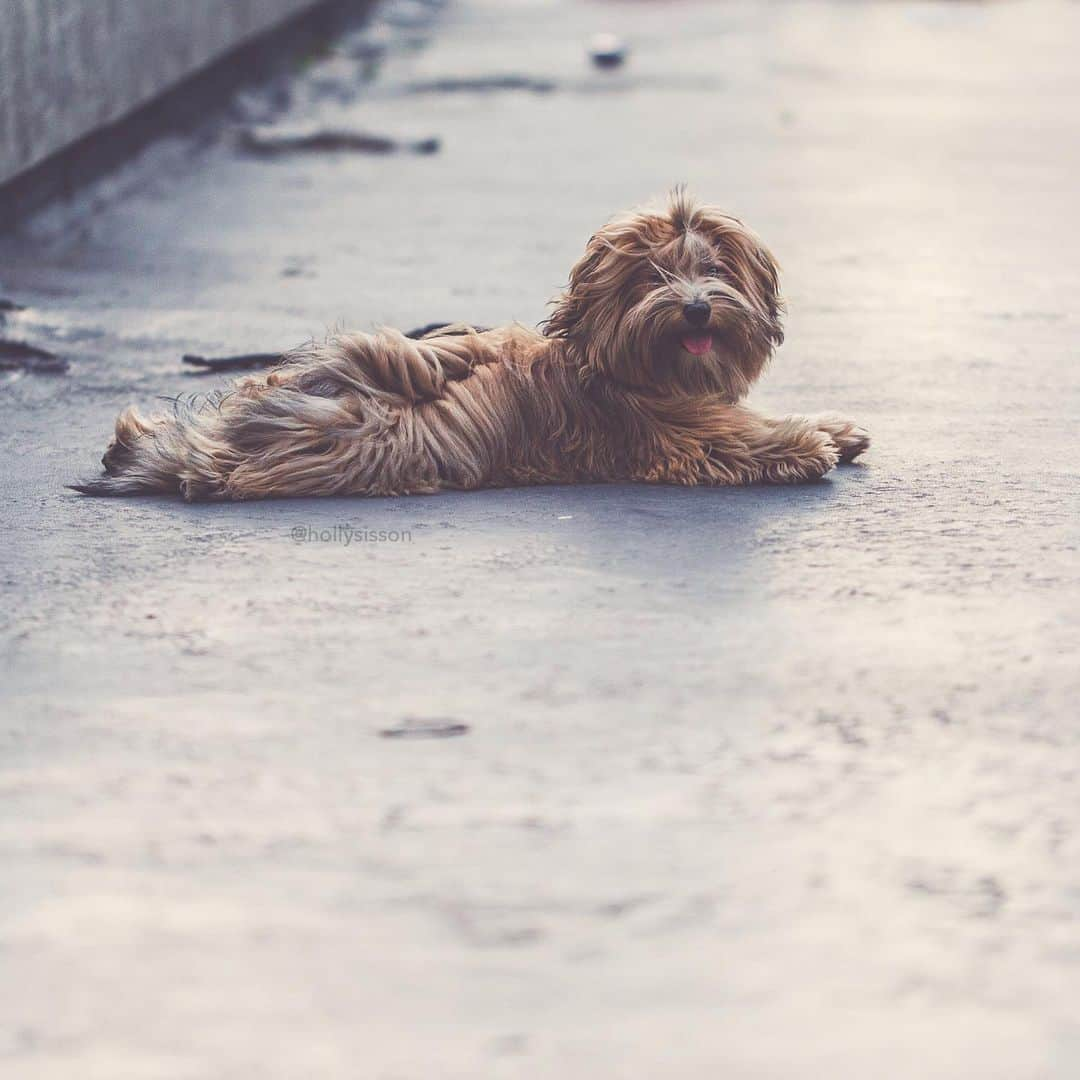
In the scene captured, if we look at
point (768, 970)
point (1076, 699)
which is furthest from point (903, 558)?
point (768, 970)

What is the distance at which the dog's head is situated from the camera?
576cm

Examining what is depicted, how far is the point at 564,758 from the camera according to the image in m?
3.97

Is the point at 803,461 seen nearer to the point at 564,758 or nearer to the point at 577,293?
the point at 577,293

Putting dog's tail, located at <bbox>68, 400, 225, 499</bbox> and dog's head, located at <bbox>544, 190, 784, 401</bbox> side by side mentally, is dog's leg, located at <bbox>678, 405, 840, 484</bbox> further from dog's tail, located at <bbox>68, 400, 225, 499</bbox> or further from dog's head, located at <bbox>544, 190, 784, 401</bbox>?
dog's tail, located at <bbox>68, 400, 225, 499</bbox>

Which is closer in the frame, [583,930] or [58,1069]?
[58,1069]

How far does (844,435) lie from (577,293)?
101cm

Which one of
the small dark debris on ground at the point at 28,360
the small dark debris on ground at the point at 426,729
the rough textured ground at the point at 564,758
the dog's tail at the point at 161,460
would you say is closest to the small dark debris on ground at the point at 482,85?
the rough textured ground at the point at 564,758

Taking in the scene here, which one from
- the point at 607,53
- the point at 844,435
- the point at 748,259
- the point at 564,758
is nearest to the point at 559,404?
the point at 748,259

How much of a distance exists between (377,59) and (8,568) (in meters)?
16.7

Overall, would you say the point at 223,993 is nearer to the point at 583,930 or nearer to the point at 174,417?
the point at 583,930

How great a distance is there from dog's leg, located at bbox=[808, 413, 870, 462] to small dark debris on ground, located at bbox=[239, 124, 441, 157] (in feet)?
29.0

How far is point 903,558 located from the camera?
17.4 feet

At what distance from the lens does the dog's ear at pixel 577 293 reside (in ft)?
19.2

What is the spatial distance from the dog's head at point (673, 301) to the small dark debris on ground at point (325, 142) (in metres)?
9.07
